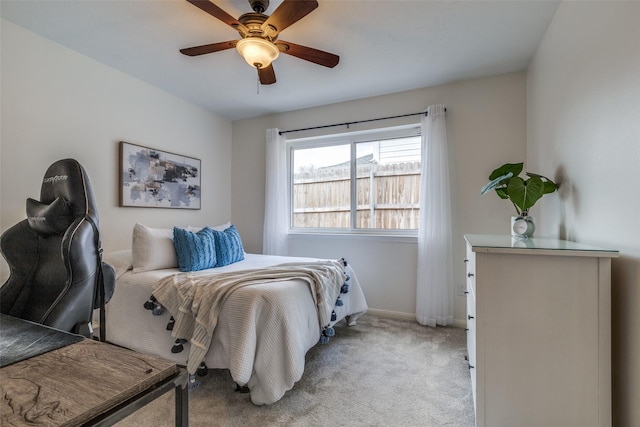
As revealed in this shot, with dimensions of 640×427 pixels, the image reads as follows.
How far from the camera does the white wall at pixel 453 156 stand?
276 cm

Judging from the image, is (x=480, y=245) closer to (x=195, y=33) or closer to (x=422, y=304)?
(x=422, y=304)

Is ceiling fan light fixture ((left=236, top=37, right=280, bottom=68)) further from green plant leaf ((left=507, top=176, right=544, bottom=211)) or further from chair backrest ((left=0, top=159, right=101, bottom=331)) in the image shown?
green plant leaf ((left=507, top=176, right=544, bottom=211))

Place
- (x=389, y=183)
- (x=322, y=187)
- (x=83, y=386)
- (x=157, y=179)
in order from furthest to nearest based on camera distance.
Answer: (x=322, y=187) → (x=389, y=183) → (x=157, y=179) → (x=83, y=386)

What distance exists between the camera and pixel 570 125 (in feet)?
5.53

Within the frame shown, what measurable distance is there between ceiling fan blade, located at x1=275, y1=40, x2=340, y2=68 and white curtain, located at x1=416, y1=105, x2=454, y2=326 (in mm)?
1395

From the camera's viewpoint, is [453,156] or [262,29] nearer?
[262,29]

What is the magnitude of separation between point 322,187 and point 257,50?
203 cm

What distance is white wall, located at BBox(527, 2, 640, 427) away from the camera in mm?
1101

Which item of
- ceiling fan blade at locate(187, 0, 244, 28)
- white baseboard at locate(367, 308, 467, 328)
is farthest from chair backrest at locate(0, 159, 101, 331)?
white baseboard at locate(367, 308, 467, 328)

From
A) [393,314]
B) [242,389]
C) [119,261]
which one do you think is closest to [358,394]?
[242,389]

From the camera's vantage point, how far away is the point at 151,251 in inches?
90.0

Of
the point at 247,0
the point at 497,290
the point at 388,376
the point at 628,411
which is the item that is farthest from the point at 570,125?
the point at 247,0

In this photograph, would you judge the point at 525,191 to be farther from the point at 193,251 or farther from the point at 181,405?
Result: the point at 193,251

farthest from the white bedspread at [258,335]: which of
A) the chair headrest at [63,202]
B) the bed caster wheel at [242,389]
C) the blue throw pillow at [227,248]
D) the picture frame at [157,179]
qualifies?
the picture frame at [157,179]
